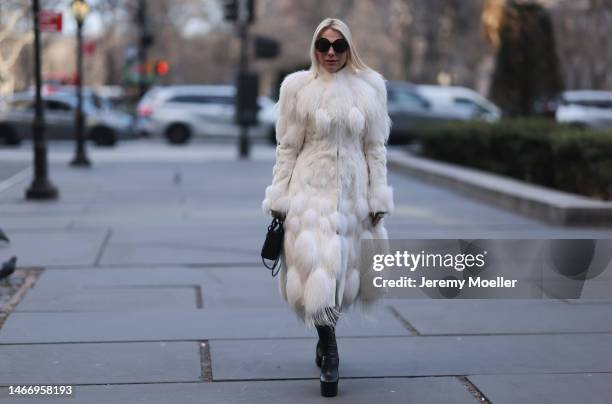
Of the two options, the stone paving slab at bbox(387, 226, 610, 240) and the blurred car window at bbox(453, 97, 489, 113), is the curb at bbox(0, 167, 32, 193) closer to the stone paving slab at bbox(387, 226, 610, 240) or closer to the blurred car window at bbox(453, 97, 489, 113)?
the stone paving slab at bbox(387, 226, 610, 240)

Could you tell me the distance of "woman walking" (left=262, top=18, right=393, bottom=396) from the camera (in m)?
5.32

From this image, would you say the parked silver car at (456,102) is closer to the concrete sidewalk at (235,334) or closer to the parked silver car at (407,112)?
the parked silver car at (407,112)

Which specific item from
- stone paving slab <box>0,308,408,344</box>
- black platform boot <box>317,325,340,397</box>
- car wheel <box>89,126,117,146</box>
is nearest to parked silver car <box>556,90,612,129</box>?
car wheel <box>89,126,117,146</box>

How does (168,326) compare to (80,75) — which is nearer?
(168,326)

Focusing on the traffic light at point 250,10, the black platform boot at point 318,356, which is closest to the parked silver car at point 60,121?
the traffic light at point 250,10

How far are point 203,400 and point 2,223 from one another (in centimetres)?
742

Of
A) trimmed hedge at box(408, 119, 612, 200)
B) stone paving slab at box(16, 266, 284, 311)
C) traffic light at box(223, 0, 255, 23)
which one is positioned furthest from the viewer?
traffic light at box(223, 0, 255, 23)

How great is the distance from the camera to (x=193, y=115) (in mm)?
33094

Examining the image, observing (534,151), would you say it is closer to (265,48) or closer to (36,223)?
(36,223)

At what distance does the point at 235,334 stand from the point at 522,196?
22.5 feet

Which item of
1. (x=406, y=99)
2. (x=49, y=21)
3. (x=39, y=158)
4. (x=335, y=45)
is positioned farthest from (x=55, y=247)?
(x=406, y=99)

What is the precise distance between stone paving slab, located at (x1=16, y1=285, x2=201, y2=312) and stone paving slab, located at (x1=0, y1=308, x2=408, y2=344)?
184 millimetres

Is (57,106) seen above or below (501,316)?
below

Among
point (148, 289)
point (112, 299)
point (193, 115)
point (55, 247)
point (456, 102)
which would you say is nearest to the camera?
point (112, 299)
